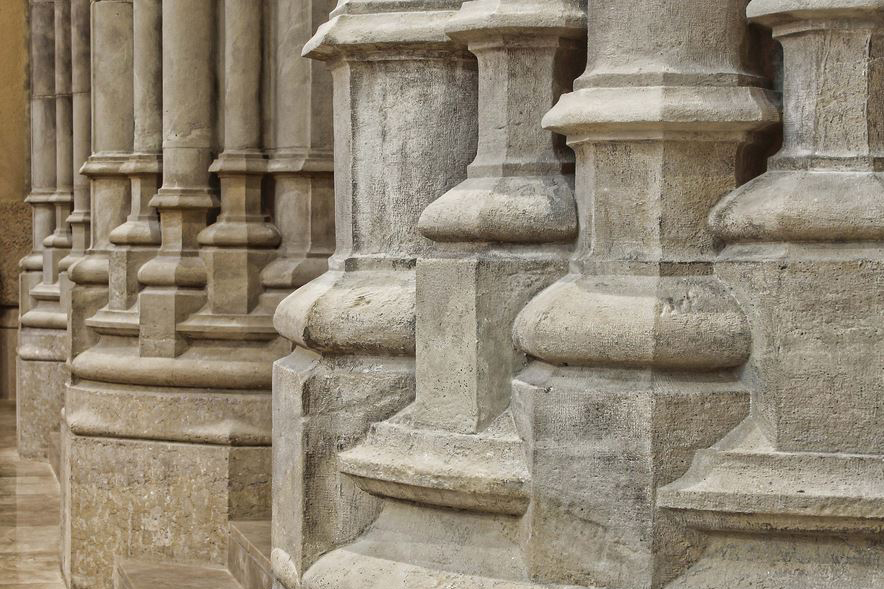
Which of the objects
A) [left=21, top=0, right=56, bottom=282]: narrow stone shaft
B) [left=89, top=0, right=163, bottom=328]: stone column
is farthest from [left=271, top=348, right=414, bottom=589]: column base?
[left=21, top=0, right=56, bottom=282]: narrow stone shaft

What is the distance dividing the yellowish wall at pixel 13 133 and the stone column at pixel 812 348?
8.19 meters

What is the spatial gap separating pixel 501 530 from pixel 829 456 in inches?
20.2

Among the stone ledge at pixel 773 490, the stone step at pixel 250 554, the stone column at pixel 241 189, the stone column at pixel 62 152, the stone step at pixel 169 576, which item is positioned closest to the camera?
the stone ledge at pixel 773 490

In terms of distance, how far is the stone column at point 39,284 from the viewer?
7324mm

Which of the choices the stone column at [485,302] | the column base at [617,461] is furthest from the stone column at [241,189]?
the column base at [617,461]

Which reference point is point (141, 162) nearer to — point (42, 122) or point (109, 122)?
point (109, 122)

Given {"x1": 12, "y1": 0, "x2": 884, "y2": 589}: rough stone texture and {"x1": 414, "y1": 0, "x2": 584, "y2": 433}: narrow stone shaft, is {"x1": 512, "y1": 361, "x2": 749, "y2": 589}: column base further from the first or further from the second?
{"x1": 414, "y1": 0, "x2": 584, "y2": 433}: narrow stone shaft

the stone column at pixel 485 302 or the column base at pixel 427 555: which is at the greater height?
the stone column at pixel 485 302

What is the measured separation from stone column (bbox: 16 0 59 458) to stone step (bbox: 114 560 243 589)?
101 inches

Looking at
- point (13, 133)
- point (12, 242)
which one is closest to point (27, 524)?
point (12, 242)

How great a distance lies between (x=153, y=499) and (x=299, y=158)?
1.11m

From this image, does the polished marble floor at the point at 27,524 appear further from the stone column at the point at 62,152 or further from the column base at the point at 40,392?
the stone column at the point at 62,152

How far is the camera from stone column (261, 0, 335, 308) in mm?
4602

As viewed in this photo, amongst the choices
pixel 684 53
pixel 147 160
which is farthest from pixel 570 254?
pixel 147 160
